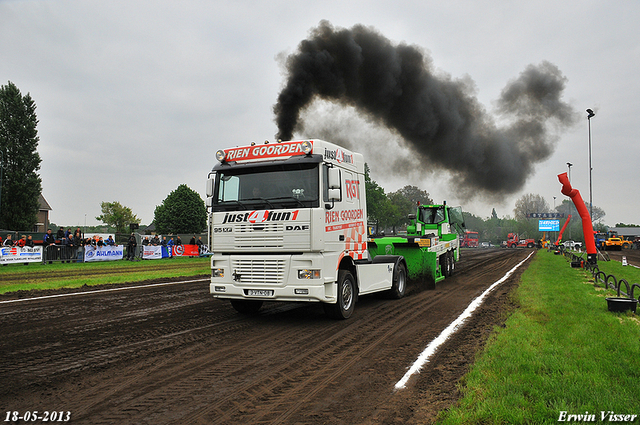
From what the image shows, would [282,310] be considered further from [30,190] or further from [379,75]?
[30,190]

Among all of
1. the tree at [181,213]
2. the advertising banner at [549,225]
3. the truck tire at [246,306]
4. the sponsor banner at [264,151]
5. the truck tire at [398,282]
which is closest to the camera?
the sponsor banner at [264,151]

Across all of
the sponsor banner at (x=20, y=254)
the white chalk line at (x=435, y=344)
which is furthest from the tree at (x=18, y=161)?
the white chalk line at (x=435, y=344)

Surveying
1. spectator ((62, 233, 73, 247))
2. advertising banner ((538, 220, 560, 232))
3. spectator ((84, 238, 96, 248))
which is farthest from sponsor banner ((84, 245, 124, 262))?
advertising banner ((538, 220, 560, 232))

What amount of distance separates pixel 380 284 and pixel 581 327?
4333 mm

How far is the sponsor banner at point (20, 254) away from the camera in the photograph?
2009 centimetres

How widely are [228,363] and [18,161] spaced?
50.7m

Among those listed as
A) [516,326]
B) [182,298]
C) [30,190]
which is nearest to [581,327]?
[516,326]

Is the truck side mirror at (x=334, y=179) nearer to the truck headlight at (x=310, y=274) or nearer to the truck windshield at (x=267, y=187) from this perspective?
the truck windshield at (x=267, y=187)

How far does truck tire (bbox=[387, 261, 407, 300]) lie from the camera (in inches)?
436

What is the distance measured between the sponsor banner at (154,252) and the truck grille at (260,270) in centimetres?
2302

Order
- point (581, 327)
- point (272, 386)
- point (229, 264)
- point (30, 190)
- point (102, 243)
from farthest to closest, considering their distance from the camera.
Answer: point (30, 190) → point (102, 243) → point (229, 264) → point (581, 327) → point (272, 386)

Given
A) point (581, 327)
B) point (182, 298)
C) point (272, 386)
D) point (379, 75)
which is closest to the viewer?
point (272, 386)

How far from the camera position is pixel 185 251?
31.5 metres

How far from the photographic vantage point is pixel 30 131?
151 feet
